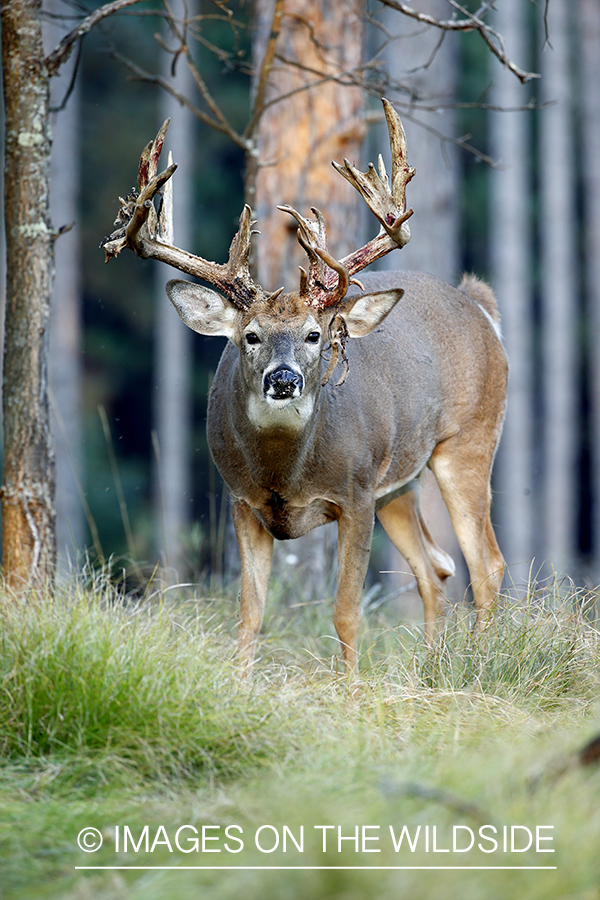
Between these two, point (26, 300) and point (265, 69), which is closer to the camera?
point (26, 300)

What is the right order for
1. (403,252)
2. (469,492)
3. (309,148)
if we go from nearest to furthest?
1. (469,492)
2. (309,148)
3. (403,252)

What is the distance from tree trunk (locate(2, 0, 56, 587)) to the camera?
532 cm

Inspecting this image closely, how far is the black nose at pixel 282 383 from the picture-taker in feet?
14.6

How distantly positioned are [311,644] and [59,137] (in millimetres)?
13779

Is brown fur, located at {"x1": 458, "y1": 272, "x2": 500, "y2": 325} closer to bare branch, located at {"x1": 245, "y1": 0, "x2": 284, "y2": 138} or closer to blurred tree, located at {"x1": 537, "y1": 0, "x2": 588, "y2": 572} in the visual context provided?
bare branch, located at {"x1": 245, "y1": 0, "x2": 284, "y2": 138}

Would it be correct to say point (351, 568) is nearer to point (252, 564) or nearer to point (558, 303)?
point (252, 564)

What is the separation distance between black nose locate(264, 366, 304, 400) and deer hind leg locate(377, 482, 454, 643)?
85.9 inches

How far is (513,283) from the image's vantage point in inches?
703

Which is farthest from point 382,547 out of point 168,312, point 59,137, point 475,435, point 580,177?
point 580,177

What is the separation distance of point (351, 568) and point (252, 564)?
20.2 inches

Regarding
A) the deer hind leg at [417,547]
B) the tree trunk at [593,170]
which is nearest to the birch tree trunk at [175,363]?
the tree trunk at [593,170]

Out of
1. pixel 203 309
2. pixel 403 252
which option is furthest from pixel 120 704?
pixel 403 252

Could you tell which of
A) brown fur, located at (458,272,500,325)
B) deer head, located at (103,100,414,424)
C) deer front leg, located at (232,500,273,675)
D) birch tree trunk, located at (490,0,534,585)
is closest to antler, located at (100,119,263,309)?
deer head, located at (103,100,414,424)

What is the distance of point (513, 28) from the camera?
714 inches
